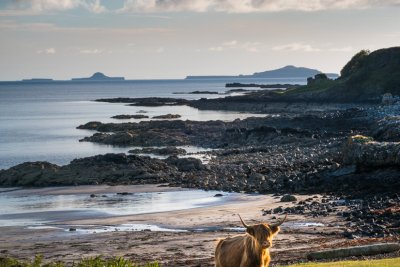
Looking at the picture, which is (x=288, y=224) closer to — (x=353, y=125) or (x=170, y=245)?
(x=170, y=245)

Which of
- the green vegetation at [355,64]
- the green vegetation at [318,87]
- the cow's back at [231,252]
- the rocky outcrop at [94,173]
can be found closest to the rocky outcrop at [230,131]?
the rocky outcrop at [94,173]

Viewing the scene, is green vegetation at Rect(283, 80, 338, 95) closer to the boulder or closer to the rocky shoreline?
the rocky shoreline

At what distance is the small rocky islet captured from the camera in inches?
1475

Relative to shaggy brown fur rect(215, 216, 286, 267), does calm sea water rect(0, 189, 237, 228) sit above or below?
below

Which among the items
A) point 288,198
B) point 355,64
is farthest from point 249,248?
point 355,64

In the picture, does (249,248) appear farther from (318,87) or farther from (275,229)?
(318,87)

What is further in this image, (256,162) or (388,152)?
(256,162)

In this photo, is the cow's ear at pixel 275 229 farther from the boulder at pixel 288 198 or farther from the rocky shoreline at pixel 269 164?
the boulder at pixel 288 198

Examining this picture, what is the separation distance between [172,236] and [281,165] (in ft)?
74.7

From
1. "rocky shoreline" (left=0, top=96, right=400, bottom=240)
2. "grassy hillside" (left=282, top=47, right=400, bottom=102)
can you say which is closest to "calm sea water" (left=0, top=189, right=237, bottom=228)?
"rocky shoreline" (left=0, top=96, right=400, bottom=240)

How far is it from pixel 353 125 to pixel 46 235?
54.0 m

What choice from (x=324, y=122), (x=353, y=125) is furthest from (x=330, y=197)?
(x=324, y=122)

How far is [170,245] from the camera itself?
2938cm

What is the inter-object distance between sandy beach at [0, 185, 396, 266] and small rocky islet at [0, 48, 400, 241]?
68.4 inches
